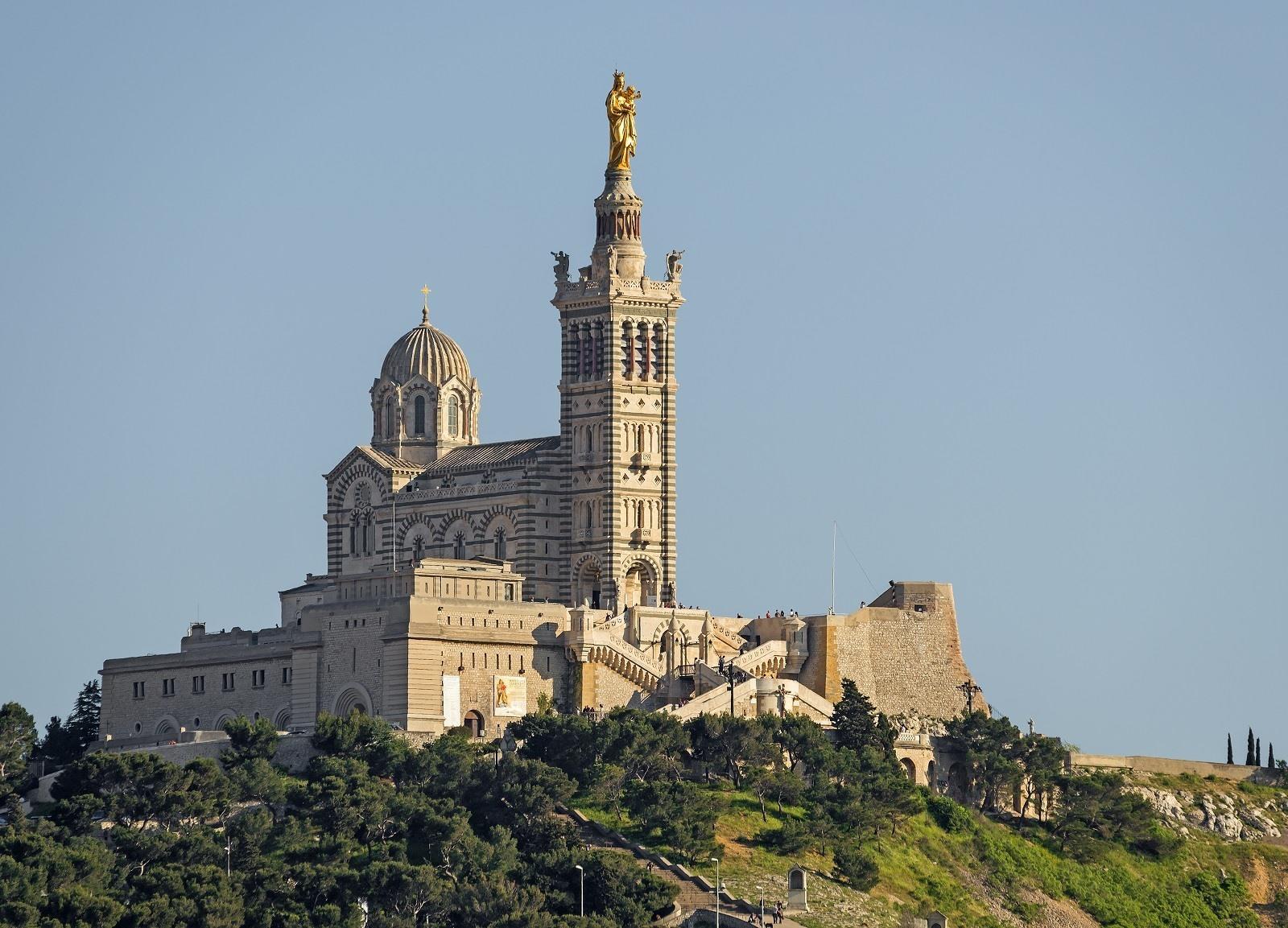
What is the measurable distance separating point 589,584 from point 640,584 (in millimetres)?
2186

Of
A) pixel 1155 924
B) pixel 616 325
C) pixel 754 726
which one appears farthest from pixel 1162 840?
pixel 616 325

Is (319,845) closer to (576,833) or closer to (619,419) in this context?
(576,833)

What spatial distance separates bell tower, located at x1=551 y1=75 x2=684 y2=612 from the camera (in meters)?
163

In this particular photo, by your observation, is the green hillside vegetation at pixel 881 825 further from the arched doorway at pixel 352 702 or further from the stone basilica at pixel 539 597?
the arched doorway at pixel 352 702

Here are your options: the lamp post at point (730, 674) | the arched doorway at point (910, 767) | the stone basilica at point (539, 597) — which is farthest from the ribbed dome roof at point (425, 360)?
the arched doorway at point (910, 767)

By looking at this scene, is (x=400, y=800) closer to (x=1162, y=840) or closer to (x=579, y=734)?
(x=579, y=734)

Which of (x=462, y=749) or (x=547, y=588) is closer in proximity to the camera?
(x=462, y=749)

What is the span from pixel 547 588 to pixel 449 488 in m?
7.10

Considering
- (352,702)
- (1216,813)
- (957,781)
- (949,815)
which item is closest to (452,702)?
(352,702)

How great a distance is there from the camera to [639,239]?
547 feet

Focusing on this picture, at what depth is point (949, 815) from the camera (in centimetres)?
15850

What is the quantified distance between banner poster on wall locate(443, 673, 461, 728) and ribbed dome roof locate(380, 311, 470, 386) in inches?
756

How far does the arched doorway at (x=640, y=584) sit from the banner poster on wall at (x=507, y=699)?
895 cm

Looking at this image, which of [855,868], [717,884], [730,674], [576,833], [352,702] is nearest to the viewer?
[717,884]
